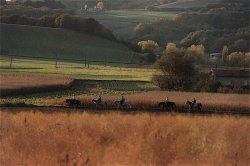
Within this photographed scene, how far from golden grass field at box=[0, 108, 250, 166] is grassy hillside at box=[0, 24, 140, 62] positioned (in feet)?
265

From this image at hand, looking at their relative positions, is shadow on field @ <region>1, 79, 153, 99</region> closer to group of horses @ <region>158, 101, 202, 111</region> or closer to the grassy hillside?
group of horses @ <region>158, 101, 202, 111</region>

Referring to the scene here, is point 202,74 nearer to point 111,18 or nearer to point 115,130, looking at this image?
point 115,130

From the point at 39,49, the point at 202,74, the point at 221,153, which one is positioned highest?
the point at 39,49

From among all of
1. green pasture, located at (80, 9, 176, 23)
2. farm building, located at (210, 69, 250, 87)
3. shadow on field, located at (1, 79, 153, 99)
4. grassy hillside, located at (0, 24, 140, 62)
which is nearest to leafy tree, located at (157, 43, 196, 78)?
shadow on field, located at (1, 79, 153, 99)

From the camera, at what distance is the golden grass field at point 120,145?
505 inches

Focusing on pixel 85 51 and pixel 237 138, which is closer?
pixel 237 138

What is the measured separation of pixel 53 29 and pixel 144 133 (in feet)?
334

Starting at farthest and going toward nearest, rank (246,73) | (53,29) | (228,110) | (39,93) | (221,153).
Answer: (53,29) < (246,73) < (39,93) < (228,110) < (221,153)

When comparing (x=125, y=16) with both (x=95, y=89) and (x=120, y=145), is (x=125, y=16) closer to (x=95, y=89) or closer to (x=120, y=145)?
(x=95, y=89)

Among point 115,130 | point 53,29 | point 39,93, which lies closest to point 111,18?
point 53,29

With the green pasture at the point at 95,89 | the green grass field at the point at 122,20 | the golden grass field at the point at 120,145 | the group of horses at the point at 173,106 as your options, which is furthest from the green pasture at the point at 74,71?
the green grass field at the point at 122,20

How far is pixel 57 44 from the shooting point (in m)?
107

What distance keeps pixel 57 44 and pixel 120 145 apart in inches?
→ 3732

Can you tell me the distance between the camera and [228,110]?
→ 33812 mm
